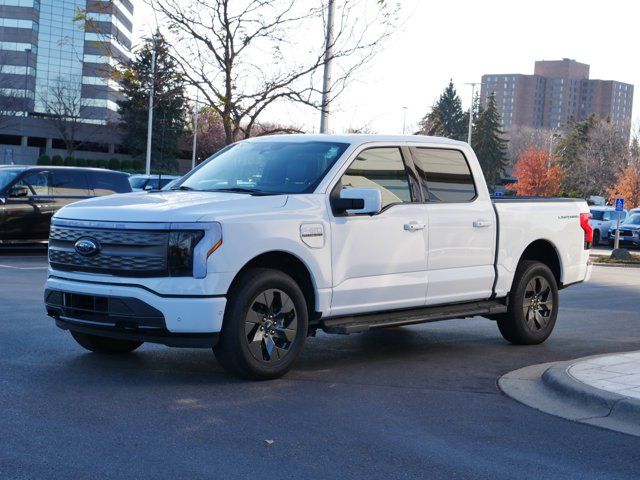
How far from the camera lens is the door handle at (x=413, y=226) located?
8.62m

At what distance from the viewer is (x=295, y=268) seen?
8.03 metres

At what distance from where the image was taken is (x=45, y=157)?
70.2 metres

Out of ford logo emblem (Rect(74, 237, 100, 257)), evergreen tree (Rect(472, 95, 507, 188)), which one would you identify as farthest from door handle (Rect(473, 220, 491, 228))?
evergreen tree (Rect(472, 95, 507, 188))

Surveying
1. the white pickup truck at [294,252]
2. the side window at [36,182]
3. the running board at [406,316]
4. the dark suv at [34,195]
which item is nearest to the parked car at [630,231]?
the dark suv at [34,195]

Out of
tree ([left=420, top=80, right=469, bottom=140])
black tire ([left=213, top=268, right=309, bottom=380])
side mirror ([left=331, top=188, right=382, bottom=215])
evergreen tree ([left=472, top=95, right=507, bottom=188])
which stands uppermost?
tree ([left=420, top=80, right=469, bottom=140])

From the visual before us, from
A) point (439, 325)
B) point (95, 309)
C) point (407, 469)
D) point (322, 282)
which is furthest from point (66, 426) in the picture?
point (439, 325)

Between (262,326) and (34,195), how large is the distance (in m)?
14.0

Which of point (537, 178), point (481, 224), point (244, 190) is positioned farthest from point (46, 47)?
point (244, 190)

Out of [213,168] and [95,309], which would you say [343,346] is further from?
[95,309]

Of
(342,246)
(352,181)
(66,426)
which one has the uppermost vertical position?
(352,181)

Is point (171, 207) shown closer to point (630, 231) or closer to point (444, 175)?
point (444, 175)

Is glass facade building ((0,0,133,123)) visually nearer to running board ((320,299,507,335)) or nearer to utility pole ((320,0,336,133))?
utility pole ((320,0,336,133))

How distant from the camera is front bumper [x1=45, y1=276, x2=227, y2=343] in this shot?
714cm

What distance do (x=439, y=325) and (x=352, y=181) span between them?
3.87 metres
